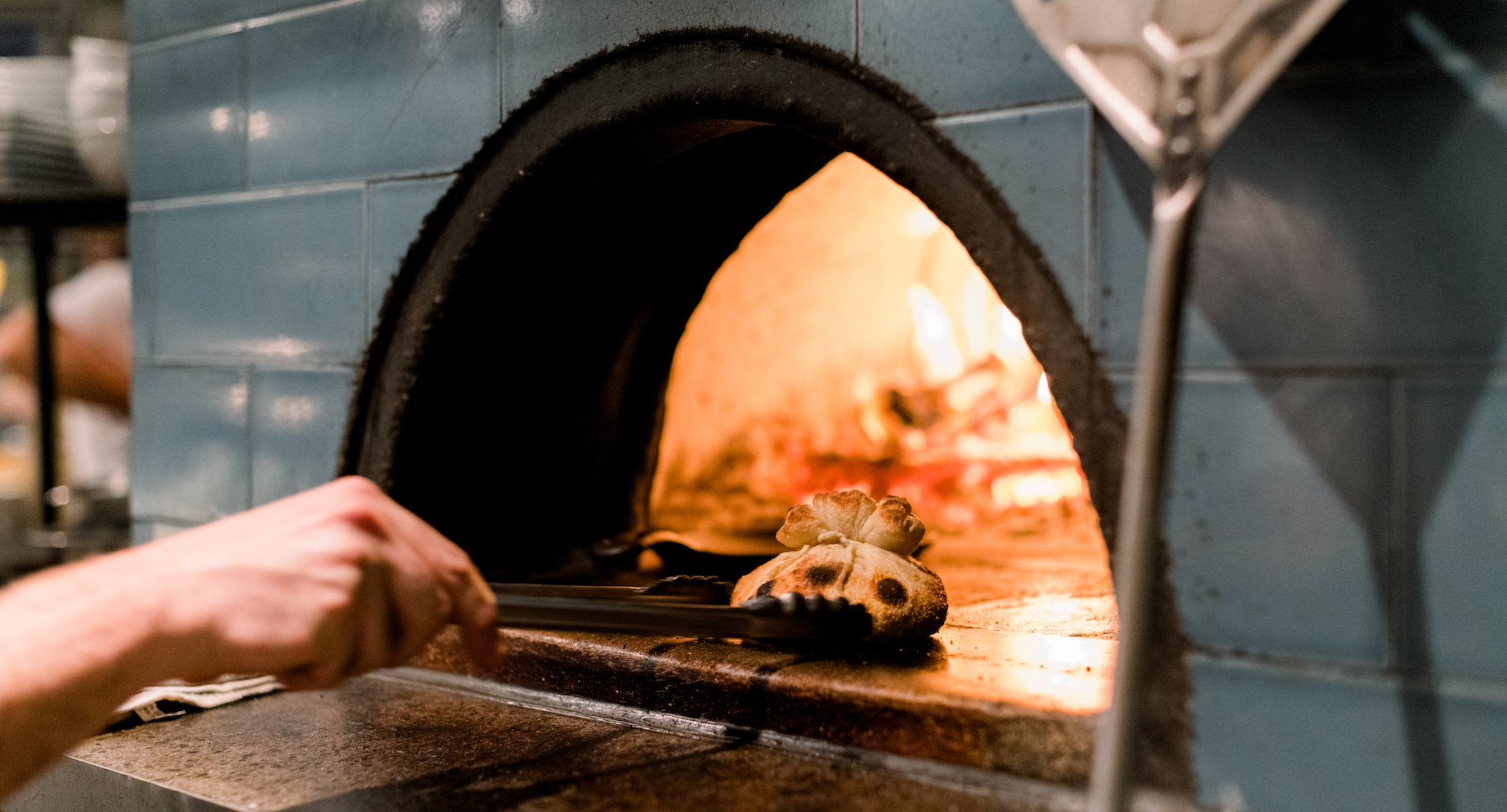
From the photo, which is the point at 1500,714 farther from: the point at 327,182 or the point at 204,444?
the point at 204,444

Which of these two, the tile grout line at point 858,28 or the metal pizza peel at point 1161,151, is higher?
the tile grout line at point 858,28

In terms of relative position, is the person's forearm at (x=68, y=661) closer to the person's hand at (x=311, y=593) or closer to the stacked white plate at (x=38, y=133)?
the person's hand at (x=311, y=593)

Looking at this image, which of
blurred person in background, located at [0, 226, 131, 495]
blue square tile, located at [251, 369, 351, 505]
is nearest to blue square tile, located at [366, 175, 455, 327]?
blue square tile, located at [251, 369, 351, 505]

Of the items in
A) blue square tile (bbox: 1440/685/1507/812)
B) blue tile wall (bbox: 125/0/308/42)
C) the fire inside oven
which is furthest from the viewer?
the fire inside oven

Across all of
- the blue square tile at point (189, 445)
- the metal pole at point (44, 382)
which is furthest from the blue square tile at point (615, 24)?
the metal pole at point (44, 382)

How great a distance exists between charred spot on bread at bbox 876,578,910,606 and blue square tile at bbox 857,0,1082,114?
0.54 m

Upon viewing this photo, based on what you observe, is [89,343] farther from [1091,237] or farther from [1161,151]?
[1161,151]

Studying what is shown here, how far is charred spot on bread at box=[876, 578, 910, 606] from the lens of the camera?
1193 millimetres

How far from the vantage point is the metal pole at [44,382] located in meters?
2.58

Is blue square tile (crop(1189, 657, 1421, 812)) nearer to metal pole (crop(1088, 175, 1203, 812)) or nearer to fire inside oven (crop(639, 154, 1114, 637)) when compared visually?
metal pole (crop(1088, 175, 1203, 812))

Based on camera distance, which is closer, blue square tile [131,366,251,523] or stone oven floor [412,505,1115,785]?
stone oven floor [412,505,1115,785]

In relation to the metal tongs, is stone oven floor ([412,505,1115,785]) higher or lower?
lower

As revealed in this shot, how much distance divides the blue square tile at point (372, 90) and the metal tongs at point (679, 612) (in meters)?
0.68

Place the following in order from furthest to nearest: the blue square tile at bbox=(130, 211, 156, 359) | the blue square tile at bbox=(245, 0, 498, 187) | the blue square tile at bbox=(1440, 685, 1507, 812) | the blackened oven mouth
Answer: the blue square tile at bbox=(130, 211, 156, 359) < the blue square tile at bbox=(245, 0, 498, 187) < the blackened oven mouth < the blue square tile at bbox=(1440, 685, 1507, 812)
